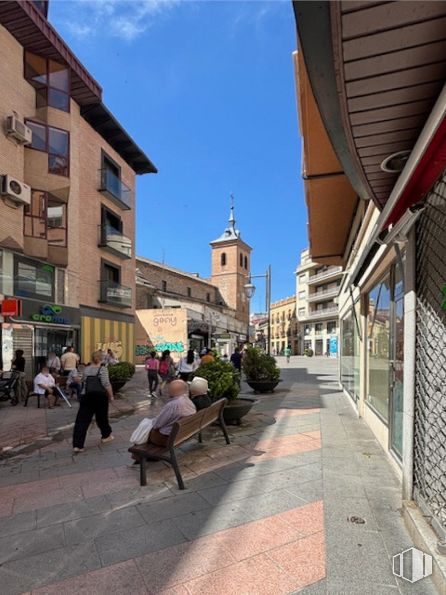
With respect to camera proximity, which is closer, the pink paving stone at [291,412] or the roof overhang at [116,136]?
the pink paving stone at [291,412]

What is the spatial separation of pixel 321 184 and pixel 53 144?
14.3 metres

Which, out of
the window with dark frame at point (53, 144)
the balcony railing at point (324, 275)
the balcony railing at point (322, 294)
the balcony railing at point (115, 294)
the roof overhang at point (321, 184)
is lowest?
the balcony railing at point (115, 294)

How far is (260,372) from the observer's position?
1204 centimetres

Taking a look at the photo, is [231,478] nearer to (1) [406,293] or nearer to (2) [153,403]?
(1) [406,293]

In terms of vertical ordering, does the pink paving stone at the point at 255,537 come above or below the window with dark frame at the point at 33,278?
below

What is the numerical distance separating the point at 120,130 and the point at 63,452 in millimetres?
20381

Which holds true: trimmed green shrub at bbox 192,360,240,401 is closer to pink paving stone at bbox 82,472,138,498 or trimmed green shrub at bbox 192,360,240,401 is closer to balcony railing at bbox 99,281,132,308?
pink paving stone at bbox 82,472,138,498

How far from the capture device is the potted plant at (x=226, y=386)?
692 centimetres

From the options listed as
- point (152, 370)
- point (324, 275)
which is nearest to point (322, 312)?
point (324, 275)

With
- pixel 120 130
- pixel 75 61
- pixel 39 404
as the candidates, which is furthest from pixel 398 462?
pixel 120 130

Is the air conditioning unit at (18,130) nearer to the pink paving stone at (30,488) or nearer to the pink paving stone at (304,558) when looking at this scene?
the pink paving stone at (30,488)

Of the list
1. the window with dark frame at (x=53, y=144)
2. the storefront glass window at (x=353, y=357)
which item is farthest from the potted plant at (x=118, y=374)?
the window with dark frame at (x=53, y=144)

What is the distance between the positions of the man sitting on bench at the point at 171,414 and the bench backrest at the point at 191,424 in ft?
0.47

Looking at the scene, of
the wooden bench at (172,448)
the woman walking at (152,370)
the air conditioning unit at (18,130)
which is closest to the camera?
the wooden bench at (172,448)
